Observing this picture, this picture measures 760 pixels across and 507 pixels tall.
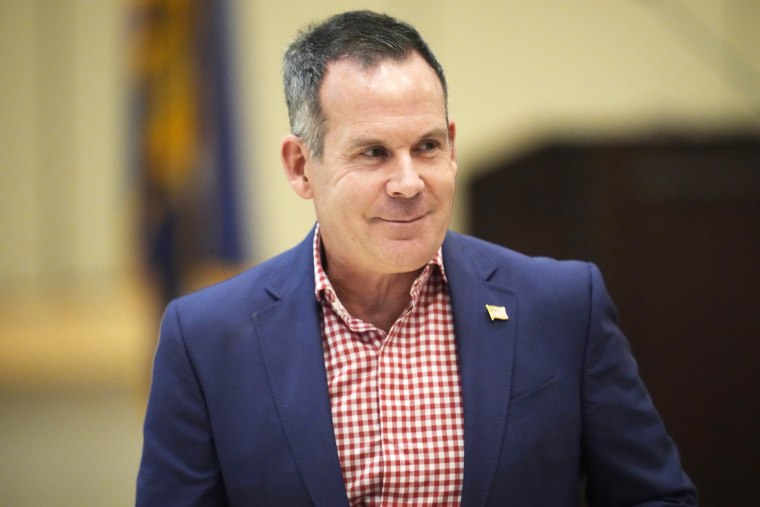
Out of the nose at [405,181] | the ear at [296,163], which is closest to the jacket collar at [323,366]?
the ear at [296,163]

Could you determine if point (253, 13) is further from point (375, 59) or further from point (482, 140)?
point (375, 59)

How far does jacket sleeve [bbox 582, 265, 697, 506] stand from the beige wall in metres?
4.48

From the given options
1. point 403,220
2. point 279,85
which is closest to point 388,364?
point 403,220

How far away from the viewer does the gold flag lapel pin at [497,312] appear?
168cm

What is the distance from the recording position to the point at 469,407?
62.8 inches

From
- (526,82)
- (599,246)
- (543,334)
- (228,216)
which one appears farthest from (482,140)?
(543,334)

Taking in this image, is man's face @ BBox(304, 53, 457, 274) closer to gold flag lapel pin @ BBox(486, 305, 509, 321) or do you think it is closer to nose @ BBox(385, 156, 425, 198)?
nose @ BBox(385, 156, 425, 198)

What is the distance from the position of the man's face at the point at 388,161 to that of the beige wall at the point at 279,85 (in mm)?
4513

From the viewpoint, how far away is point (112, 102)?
6.35m

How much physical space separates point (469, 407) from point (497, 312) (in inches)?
7.6

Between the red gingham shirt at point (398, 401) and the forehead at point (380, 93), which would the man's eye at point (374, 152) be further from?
the red gingham shirt at point (398, 401)

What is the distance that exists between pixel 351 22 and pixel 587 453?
89 cm

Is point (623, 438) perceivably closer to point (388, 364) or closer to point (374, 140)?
point (388, 364)

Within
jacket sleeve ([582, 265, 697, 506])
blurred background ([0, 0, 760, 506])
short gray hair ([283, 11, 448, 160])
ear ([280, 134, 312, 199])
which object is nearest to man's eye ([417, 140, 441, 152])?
short gray hair ([283, 11, 448, 160])
